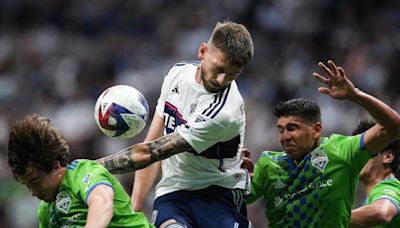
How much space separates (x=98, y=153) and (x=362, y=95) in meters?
7.94

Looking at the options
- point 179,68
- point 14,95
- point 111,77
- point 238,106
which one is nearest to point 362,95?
point 238,106

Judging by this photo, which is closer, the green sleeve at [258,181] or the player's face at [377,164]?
the green sleeve at [258,181]

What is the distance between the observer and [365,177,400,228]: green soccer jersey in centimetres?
793

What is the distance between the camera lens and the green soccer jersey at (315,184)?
753cm

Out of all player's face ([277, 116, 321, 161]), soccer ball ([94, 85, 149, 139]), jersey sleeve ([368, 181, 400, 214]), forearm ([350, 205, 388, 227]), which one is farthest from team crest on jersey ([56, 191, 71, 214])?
jersey sleeve ([368, 181, 400, 214])

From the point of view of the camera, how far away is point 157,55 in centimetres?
1625

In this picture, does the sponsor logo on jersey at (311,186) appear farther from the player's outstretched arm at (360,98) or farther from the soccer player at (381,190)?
the player's outstretched arm at (360,98)

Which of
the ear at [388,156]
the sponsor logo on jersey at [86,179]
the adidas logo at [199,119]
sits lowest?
the ear at [388,156]

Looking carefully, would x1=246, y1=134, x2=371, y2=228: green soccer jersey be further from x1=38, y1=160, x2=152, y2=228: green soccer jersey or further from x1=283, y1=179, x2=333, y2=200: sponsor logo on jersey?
x1=38, y1=160, x2=152, y2=228: green soccer jersey

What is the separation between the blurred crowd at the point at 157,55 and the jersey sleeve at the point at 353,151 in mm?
5236

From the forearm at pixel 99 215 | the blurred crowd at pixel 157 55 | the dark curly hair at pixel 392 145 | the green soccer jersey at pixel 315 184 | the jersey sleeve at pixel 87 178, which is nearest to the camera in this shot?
the forearm at pixel 99 215

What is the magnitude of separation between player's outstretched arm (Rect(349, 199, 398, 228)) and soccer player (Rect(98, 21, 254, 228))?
86 centimetres

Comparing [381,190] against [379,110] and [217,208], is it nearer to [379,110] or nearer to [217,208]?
[379,110]

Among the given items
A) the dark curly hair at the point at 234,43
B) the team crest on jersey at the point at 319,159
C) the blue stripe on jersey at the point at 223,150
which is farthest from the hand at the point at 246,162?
the dark curly hair at the point at 234,43
